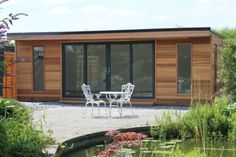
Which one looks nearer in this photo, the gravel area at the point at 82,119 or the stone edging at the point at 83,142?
the stone edging at the point at 83,142

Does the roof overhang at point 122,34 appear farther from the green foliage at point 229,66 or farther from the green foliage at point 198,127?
the green foliage at point 198,127

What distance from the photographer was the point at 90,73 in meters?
17.1

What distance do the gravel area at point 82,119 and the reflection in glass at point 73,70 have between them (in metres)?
1.21

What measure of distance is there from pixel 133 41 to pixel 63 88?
306 centimetres

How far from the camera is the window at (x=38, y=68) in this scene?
690 inches

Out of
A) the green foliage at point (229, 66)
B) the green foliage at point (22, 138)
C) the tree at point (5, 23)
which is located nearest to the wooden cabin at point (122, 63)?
the green foliage at point (229, 66)

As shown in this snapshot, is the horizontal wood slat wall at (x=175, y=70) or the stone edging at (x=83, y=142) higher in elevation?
the horizontal wood slat wall at (x=175, y=70)

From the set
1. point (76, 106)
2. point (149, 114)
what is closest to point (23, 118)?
point (149, 114)

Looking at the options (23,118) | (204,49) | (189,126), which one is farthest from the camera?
(204,49)

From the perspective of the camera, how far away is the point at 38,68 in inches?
693

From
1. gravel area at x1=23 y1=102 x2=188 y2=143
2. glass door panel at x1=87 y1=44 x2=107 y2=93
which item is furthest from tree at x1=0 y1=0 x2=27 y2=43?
glass door panel at x1=87 y1=44 x2=107 y2=93

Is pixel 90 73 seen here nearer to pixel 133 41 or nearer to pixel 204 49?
pixel 133 41

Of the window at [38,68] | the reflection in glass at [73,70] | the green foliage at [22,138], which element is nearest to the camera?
the green foliage at [22,138]

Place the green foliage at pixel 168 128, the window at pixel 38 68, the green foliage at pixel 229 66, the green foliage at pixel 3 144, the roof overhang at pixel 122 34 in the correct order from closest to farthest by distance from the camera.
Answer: the green foliage at pixel 3 144 → the green foliage at pixel 168 128 → the green foliage at pixel 229 66 → the roof overhang at pixel 122 34 → the window at pixel 38 68
